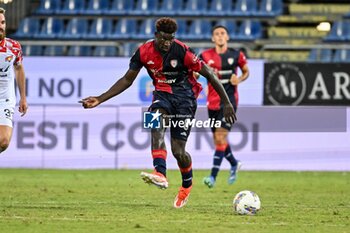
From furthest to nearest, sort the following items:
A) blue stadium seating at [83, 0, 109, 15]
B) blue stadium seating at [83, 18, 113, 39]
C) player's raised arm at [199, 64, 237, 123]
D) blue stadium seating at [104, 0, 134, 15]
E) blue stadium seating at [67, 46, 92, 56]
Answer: blue stadium seating at [83, 0, 109, 15] → blue stadium seating at [104, 0, 134, 15] → blue stadium seating at [83, 18, 113, 39] → blue stadium seating at [67, 46, 92, 56] → player's raised arm at [199, 64, 237, 123]

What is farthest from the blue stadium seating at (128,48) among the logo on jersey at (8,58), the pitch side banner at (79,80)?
the logo on jersey at (8,58)

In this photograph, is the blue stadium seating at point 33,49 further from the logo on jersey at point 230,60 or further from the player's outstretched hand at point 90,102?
the player's outstretched hand at point 90,102

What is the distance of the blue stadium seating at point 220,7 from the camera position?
25.5 meters

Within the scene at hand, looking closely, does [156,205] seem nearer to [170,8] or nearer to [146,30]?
[146,30]

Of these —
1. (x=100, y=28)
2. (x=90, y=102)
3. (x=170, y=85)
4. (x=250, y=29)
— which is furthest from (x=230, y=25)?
(x=90, y=102)

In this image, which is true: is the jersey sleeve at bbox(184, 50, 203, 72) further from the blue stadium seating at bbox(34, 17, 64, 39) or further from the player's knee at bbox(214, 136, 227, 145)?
the blue stadium seating at bbox(34, 17, 64, 39)

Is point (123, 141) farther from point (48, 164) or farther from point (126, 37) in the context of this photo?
point (126, 37)

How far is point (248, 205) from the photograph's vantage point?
10.5 m

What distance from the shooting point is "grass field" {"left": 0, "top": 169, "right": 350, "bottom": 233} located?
30.3 ft

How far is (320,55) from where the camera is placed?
2302 centimetres

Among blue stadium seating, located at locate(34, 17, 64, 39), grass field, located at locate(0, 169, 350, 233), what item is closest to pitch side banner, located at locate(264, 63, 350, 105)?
grass field, located at locate(0, 169, 350, 233)

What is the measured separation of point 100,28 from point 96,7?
0.92 meters

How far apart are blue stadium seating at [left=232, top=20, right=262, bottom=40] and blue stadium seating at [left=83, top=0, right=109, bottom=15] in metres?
3.69

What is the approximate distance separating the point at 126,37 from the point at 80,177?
24.9 ft
